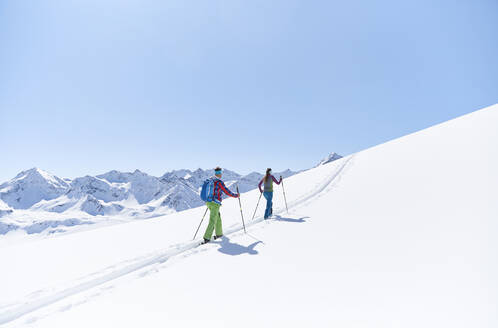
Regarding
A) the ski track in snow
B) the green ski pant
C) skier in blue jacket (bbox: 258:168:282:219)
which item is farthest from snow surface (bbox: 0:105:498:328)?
skier in blue jacket (bbox: 258:168:282:219)

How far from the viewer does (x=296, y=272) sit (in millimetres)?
4398

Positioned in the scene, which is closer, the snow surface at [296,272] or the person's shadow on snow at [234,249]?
the snow surface at [296,272]

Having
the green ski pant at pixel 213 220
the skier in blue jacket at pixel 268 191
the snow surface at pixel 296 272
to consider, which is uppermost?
the skier in blue jacket at pixel 268 191

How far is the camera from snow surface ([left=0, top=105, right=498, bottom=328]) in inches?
127

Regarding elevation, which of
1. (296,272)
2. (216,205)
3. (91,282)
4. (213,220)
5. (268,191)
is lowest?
(296,272)

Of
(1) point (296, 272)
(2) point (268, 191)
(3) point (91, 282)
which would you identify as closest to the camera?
(1) point (296, 272)

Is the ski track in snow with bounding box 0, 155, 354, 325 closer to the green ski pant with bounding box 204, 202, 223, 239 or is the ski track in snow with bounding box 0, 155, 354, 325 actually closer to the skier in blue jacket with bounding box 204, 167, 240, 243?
the green ski pant with bounding box 204, 202, 223, 239

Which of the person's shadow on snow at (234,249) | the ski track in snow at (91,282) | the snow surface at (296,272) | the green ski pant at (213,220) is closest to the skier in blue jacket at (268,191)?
the snow surface at (296,272)

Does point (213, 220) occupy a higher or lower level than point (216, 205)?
lower

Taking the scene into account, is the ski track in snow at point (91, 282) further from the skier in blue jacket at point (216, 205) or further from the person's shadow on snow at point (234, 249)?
the skier in blue jacket at point (216, 205)

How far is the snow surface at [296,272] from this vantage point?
3.22m

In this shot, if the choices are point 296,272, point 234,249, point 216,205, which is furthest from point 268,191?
point 296,272

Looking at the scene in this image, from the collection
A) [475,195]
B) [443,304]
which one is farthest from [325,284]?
[475,195]

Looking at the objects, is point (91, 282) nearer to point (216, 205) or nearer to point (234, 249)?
point (234, 249)
